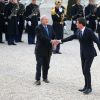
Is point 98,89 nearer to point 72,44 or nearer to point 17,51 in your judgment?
point 17,51

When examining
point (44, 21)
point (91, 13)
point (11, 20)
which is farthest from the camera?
point (91, 13)

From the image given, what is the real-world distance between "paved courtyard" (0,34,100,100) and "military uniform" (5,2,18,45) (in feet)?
3.34

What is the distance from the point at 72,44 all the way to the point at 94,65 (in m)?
5.35

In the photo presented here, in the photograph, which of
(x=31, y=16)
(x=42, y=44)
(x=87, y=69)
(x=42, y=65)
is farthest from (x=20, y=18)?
(x=87, y=69)

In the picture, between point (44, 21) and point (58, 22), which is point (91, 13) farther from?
point (44, 21)

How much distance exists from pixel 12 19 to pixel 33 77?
6.99 m

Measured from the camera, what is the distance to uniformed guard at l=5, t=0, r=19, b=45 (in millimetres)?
20125

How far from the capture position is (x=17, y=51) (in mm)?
18547

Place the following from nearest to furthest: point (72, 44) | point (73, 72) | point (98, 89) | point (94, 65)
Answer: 1. point (98, 89)
2. point (73, 72)
3. point (94, 65)
4. point (72, 44)

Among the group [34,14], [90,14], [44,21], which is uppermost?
[44,21]

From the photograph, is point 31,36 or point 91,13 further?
point 91,13

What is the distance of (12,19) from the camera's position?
802 inches

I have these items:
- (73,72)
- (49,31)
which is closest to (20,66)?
(73,72)

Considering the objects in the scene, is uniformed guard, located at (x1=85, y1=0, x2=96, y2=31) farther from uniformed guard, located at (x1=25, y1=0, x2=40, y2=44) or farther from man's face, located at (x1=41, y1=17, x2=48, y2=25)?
man's face, located at (x1=41, y1=17, x2=48, y2=25)
